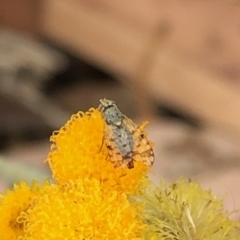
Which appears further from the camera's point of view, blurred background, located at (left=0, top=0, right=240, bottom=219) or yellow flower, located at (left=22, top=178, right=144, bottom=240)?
blurred background, located at (left=0, top=0, right=240, bottom=219)

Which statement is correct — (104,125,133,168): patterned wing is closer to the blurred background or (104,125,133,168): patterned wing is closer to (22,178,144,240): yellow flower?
(22,178,144,240): yellow flower

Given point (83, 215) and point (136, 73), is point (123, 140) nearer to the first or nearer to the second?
point (83, 215)

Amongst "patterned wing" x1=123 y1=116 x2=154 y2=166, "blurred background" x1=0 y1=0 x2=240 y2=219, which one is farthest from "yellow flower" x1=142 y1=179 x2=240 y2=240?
"blurred background" x1=0 y1=0 x2=240 y2=219

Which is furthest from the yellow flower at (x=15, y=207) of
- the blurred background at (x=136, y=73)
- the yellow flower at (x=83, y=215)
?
the blurred background at (x=136, y=73)

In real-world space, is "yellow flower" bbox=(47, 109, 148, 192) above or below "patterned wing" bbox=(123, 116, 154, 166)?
below

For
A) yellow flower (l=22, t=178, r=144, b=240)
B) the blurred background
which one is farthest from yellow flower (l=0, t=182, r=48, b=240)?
the blurred background

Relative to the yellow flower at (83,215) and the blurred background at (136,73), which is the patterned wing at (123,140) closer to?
the yellow flower at (83,215)

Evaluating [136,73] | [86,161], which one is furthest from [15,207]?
[136,73]

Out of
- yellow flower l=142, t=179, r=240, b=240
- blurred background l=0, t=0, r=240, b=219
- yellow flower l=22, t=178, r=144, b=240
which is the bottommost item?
yellow flower l=22, t=178, r=144, b=240
